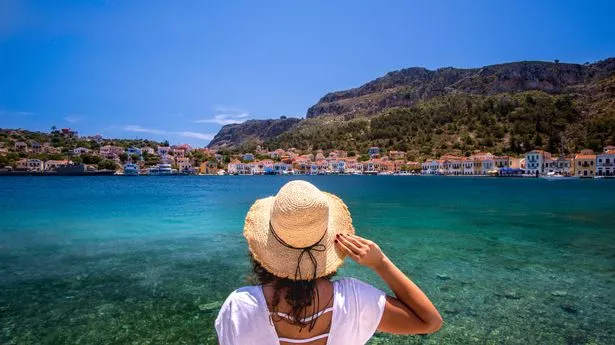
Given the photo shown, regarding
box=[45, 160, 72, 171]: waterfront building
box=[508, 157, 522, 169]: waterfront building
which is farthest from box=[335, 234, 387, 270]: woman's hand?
box=[45, 160, 72, 171]: waterfront building

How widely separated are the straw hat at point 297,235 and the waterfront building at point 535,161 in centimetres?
9409

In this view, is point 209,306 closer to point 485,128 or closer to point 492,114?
point 485,128

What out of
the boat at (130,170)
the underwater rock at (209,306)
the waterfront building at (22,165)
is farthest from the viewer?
the boat at (130,170)

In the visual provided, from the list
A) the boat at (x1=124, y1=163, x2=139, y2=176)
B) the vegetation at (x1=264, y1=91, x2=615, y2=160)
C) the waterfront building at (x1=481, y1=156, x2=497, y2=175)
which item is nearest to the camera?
the waterfront building at (x1=481, y1=156, x2=497, y2=175)

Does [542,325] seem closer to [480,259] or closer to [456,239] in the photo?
[480,259]

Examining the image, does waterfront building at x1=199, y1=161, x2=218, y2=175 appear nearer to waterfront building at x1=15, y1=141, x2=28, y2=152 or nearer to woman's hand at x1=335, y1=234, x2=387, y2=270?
waterfront building at x1=15, y1=141, x2=28, y2=152

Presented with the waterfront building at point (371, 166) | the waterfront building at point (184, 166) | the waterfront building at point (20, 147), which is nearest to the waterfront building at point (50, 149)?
the waterfront building at point (20, 147)

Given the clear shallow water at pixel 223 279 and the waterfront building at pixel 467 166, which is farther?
the waterfront building at pixel 467 166

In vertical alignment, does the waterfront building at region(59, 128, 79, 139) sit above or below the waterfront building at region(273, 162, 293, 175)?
above

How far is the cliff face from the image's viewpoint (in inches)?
5330

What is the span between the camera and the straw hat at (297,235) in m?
1.34

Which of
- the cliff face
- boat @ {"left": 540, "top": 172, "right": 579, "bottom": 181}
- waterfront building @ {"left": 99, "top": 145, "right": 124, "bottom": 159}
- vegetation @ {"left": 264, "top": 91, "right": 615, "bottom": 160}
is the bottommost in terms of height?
boat @ {"left": 540, "top": 172, "right": 579, "bottom": 181}

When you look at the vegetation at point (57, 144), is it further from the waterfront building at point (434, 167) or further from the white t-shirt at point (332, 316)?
the white t-shirt at point (332, 316)

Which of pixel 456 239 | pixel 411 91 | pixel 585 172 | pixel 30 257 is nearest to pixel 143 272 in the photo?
pixel 30 257
